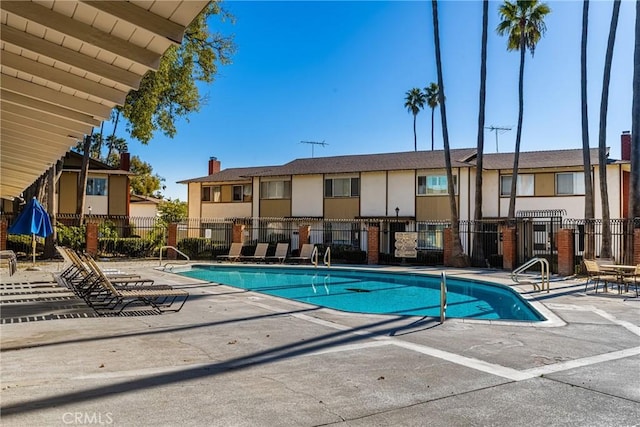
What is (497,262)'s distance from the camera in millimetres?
23312

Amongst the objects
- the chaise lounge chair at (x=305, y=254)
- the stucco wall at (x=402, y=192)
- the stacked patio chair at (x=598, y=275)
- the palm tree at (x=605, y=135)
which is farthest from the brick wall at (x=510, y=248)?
the chaise lounge chair at (x=305, y=254)

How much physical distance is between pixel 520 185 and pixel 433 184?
5.19 m

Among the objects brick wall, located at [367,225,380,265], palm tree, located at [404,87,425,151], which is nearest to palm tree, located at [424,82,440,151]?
palm tree, located at [404,87,425,151]

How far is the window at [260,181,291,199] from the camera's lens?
34.5m

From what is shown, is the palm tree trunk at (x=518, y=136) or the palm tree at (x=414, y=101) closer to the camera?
the palm tree trunk at (x=518, y=136)

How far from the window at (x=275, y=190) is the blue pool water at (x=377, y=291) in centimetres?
1227

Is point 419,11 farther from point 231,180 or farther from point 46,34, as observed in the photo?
point 46,34

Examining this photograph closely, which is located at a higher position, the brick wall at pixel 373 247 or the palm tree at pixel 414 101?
the palm tree at pixel 414 101

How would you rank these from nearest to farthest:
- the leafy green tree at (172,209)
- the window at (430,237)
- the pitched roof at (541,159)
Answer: the pitched roof at (541,159) → the window at (430,237) → the leafy green tree at (172,209)

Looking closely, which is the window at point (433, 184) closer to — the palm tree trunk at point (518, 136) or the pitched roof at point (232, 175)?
the palm tree trunk at point (518, 136)

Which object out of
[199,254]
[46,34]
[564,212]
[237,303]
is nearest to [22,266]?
[199,254]

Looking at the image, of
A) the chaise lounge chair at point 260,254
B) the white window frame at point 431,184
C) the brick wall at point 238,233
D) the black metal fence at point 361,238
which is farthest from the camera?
the white window frame at point 431,184

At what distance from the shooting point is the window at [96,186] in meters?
34.8

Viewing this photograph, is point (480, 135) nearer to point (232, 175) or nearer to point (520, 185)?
point (520, 185)
